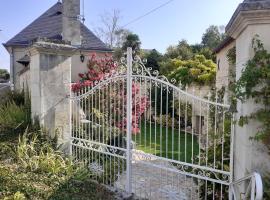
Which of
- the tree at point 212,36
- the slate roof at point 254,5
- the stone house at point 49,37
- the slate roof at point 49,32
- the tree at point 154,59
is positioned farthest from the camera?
the tree at point 212,36

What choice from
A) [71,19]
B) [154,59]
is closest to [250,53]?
[71,19]

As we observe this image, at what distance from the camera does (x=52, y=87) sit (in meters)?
7.45

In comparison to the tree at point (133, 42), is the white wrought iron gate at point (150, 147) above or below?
below

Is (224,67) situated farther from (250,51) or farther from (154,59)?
(154,59)

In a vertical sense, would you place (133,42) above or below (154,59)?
above

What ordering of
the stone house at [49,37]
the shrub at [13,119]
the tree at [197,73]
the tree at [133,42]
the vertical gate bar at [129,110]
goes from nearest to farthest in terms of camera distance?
the vertical gate bar at [129,110] → the shrub at [13,119] → the tree at [197,73] → the stone house at [49,37] → the tree at [133,42]

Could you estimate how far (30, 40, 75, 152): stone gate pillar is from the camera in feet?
24.1

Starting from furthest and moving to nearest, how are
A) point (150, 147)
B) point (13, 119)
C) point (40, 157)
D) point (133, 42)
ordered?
point (133, 42) < point (13, 119) < point (40, 157) < point (150, 147)

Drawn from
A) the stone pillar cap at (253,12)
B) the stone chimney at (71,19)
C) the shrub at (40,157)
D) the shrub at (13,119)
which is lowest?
the shrub at (40,157)

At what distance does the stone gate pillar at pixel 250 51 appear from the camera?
3.42m

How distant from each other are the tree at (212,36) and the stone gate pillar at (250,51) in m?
30.4

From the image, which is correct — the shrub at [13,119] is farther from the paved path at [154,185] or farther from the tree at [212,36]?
the tree at [212,36]

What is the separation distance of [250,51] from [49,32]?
19.8 metres

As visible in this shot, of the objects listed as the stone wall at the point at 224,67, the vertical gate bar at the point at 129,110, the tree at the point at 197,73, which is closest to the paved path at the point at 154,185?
the vertical gate bar at the point at 129,110
